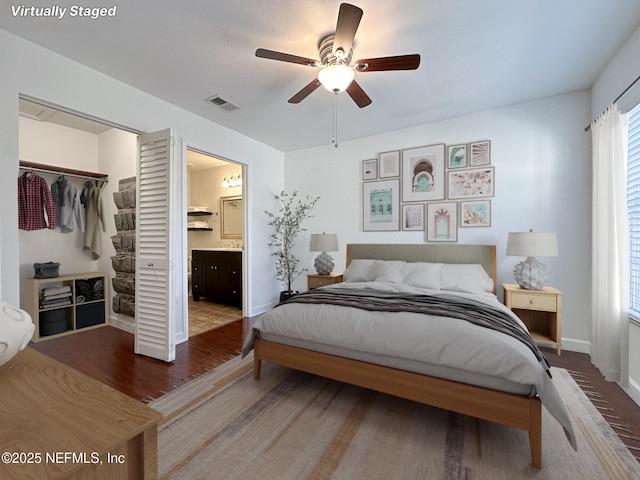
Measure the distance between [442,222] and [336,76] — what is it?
94.6 inches

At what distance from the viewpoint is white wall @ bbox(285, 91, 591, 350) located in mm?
3010

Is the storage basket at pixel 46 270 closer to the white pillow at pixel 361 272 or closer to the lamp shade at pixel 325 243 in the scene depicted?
the lamp shade at pixel 325 243

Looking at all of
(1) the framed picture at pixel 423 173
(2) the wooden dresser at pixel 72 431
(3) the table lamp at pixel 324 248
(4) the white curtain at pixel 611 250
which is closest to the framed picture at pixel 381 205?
(1) the framed picture at pixel 423 173

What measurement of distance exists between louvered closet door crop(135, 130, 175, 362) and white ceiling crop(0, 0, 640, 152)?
67cm

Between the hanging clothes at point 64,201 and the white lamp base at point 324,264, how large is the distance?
3.38 meters

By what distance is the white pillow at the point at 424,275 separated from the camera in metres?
3.17

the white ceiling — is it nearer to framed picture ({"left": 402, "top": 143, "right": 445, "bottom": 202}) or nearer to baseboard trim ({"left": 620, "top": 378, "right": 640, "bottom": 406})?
framed picture ({"left": 402, "top": 143, "right": 445, "bottom": 202})

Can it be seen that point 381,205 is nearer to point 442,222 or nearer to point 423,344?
point 442,222

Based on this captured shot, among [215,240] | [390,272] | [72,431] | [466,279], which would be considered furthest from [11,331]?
[215,240]

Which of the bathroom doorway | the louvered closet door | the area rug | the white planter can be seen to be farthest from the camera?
the bathroom doorway

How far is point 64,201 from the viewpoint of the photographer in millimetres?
3756

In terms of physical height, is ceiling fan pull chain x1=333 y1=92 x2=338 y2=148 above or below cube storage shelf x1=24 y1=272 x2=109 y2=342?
above

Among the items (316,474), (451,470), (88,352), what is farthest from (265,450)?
(88,352)

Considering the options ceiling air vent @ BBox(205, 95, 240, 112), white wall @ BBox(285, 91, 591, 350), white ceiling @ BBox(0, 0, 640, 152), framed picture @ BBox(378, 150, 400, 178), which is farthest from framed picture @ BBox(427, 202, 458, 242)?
ceiling air vent @ BBox(205, 95, 240, 112)
